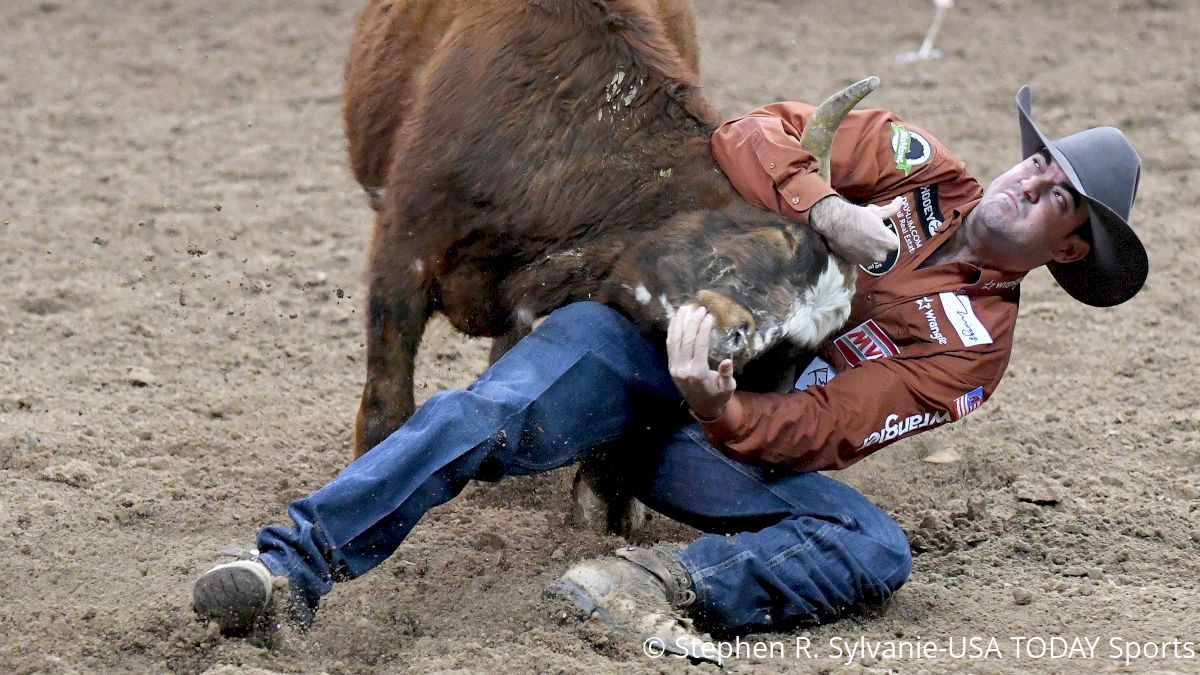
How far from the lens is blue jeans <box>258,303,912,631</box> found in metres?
2.90

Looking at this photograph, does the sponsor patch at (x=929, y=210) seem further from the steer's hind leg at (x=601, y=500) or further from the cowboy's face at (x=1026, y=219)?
the steer's hind leg at (x=601, y=500)

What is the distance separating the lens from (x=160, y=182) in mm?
6324

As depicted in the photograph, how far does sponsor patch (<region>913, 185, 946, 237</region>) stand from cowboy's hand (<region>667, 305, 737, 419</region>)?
2.88 feet

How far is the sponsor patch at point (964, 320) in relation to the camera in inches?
135

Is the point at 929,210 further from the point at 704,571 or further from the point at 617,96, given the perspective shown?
the point at 704,571

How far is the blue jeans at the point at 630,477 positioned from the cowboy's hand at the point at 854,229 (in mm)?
505

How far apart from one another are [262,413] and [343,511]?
1731mm

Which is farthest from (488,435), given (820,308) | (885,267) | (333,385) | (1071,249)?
(333,385)

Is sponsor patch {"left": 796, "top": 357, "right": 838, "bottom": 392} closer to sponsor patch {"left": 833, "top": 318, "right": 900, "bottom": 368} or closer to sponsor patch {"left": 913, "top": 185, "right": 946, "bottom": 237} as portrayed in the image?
sponsor patch {"left": 833, "top": 318, "right": 900, "bottom": 368}

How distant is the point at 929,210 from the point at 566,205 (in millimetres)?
968

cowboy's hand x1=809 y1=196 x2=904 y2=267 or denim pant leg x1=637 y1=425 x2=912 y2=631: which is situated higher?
cowboy's hand x1=809 y1=196 x2=904 y2=267

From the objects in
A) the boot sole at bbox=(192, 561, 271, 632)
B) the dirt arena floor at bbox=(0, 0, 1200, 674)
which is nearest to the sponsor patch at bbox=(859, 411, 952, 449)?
the dirt arena floor at bbox=(0, 0, 1200, 674)

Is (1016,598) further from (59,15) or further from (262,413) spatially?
(59,15)

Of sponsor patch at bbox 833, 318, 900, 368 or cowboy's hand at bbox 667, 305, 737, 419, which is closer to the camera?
cowboy's hand at bbox 667, 305, 737, 419
